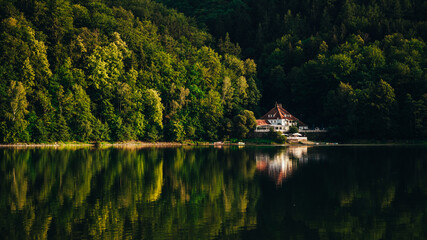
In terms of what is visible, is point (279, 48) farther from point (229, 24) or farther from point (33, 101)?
point (33, 101)

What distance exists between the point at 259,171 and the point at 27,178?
60.1 feet

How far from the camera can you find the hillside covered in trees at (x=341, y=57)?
3573 inches

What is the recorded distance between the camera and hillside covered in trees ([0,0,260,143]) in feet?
265

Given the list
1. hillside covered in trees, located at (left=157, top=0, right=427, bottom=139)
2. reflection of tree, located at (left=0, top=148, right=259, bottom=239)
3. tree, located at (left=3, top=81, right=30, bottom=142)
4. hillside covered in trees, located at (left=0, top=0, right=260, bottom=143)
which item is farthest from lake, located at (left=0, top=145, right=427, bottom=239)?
hillside covered in trees, located at (left=157, top=0, right=427, bottom=139)

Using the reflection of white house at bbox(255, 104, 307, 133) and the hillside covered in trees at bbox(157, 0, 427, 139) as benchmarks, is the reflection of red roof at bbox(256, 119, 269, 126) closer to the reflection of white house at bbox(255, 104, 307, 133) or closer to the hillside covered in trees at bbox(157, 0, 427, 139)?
the reflection of white house at bbox(255, 104, 307, 133)

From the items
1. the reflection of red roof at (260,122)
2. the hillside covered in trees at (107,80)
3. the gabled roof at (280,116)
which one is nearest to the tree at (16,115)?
the hillside covered in trees at (107,80)

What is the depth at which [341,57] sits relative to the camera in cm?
10456

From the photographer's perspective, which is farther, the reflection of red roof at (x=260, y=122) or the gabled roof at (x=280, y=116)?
the gabled roof at (x=280, y=116)

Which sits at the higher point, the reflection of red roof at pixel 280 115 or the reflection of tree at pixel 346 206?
the reflection of red roof at pixel 280 115

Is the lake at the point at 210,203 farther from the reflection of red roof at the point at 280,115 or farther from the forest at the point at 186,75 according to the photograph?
the reflection of red roof at the point at 280,115

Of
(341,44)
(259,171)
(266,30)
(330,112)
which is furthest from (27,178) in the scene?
(266,30)

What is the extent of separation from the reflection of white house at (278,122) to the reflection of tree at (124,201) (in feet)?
190

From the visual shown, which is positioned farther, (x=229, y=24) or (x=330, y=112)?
(x=229, y=24)

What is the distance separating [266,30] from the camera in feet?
460
